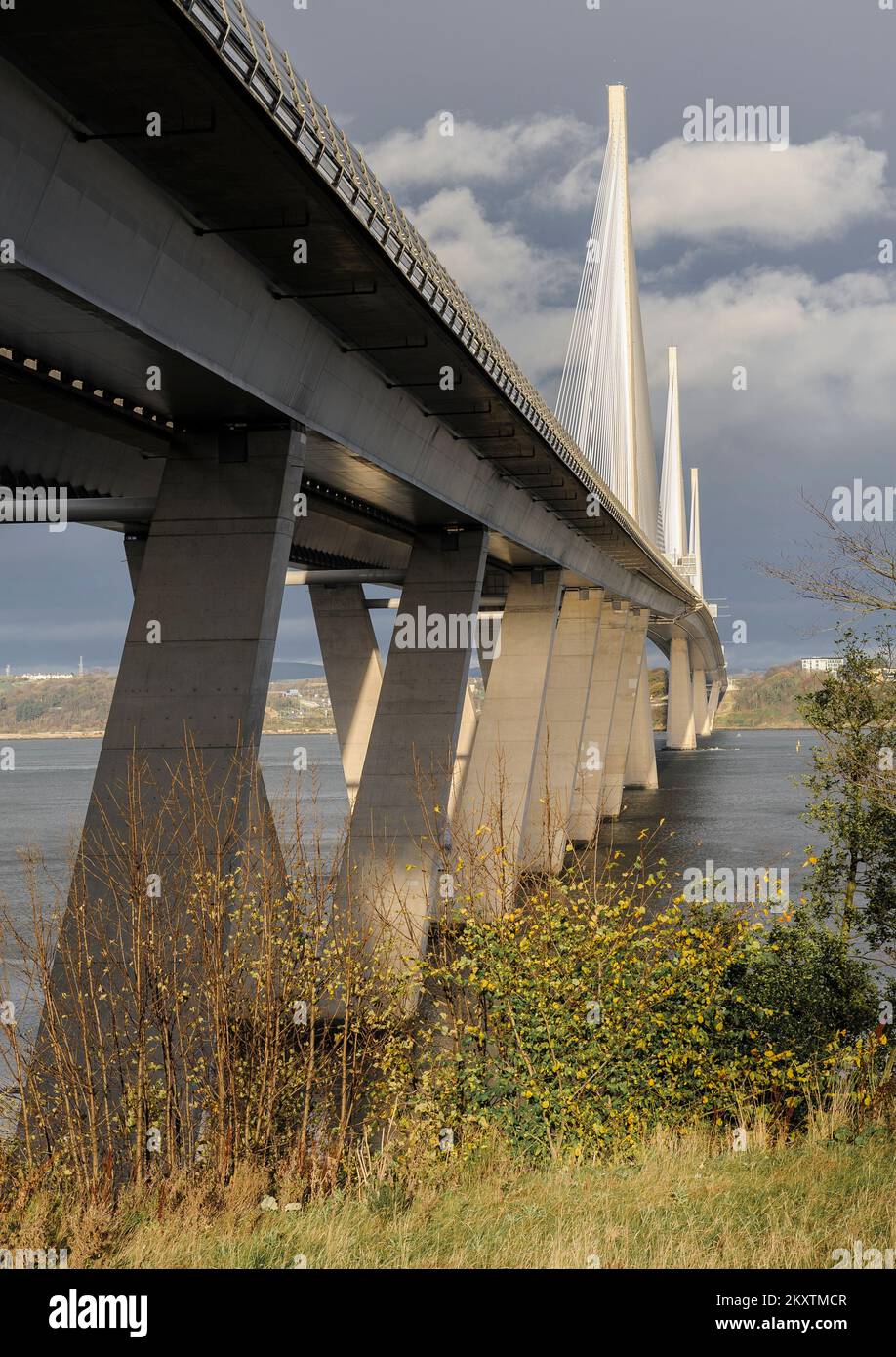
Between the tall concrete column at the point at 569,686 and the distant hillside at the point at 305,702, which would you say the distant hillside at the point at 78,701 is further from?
the tall concrete column at the point at 569,686

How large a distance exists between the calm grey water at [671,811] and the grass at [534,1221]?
3106 mm

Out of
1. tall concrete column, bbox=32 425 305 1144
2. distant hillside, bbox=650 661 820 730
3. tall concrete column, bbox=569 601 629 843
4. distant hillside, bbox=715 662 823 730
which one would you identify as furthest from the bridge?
distant hillside, bbox=715 662 823 730

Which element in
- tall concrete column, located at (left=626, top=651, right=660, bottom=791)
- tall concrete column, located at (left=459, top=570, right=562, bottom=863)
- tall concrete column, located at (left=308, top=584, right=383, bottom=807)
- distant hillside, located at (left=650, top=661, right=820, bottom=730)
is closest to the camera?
tall concrete column, located at (left=459, top=570, right=562, bottom=863)

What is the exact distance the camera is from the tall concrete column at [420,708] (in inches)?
866

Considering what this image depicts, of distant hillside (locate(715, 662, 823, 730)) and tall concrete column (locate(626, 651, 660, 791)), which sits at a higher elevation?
distant hillside (locate(715, 662, 823, 730))

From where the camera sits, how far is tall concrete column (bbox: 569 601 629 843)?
154ft

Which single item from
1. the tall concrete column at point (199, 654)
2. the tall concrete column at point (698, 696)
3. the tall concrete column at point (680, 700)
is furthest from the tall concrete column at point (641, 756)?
the tall concrete column at point (199, 654)

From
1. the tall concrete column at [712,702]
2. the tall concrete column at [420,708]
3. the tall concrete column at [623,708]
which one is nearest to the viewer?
the tall concrete column at [420,708]

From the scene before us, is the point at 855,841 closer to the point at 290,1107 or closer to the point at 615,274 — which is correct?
the point at 290,1107

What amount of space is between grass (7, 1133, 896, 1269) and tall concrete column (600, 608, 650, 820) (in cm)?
4161

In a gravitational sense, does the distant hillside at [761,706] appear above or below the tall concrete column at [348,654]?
above

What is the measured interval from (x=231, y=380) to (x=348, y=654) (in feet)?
94.4

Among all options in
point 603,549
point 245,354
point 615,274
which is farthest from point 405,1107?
point 615,274

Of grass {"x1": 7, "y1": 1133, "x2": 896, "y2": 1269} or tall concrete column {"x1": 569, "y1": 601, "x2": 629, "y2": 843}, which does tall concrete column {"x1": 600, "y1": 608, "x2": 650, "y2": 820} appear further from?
grass {"x1": 7, "y1": 1133, "x2": 896, "y2": 1269}
